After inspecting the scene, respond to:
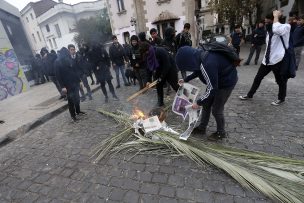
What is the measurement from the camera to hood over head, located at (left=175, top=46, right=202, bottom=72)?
286 cm

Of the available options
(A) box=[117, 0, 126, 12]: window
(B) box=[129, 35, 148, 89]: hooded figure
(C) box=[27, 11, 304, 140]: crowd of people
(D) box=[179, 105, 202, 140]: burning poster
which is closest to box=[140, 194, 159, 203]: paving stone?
(D) box=[179, 105, 202, 140]: burning poster

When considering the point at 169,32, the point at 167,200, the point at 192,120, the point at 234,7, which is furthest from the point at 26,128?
the point at 234,7

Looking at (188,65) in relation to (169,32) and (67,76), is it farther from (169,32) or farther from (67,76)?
(169,32)

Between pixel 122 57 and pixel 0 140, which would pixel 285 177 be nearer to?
pixel 0 140

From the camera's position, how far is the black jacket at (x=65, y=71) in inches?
197

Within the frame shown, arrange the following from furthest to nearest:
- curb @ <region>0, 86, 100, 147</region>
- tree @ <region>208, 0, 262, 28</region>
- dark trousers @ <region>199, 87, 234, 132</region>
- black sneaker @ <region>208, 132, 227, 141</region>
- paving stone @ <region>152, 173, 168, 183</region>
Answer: tree @ <region>208, 0, 262, 28</region> → curb @ <region>0, 86, 100, 147</region> → black sneaker @ <region>208, 132, 227, 141</region> → dark trousers @ <region>199, 87, 234, 132</region> → paving stone @ <region>152, 173, 168, 183</region>

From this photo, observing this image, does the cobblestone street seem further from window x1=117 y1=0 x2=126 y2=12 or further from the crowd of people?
window x1=117 y1=0 x2=126 y2=12

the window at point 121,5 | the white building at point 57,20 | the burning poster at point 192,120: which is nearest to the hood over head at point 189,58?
the burning poster at point 192,120

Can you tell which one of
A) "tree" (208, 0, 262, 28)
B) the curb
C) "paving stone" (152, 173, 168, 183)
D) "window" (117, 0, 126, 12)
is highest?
"window" (117, 0, 126, 12)

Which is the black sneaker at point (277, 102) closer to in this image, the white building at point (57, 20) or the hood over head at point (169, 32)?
the hood over head at point (169, 32)

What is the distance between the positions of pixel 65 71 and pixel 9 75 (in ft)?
24.1

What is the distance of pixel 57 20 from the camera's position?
32562 mm

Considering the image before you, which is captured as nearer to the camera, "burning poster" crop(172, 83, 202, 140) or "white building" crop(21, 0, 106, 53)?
"burning poster" crop(172, 83, 202, 140)

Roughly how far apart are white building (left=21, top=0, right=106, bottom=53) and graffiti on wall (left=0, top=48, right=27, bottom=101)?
23805 mm
